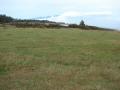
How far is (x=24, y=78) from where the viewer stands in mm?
12867

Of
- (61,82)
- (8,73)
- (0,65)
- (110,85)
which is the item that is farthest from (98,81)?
(0,65)

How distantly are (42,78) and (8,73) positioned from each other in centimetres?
211

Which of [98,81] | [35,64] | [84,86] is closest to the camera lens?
[84,86]

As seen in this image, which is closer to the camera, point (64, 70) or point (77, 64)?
point (64, 70)

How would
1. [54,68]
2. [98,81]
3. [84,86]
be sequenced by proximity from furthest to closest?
[54,68], [98,81], [84,86]

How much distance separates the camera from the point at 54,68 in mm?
15375

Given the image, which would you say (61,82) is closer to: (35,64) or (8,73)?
(8,73)

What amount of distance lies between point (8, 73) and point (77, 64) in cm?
465

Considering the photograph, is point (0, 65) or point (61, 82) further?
point (0, 65)

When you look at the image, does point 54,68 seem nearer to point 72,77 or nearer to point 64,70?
point 64,70

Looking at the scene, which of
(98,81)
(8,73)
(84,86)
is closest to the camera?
(84,86)

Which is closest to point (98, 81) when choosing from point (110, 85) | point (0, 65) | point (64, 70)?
point (110, 85)

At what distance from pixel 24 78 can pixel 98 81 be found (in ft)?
10.1

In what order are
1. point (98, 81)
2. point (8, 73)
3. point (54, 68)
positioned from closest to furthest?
1. point (98, 81)
2. point (8, 73)
3. point (54, 68)
